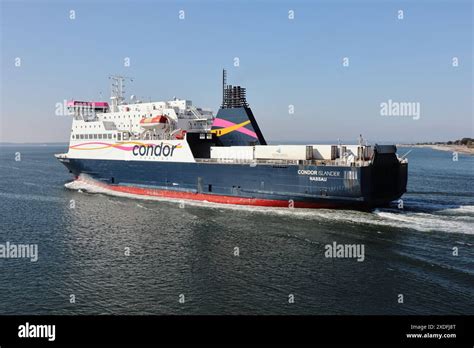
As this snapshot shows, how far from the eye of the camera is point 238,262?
1978cm

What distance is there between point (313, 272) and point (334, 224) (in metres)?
8.55

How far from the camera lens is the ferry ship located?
29.4 m

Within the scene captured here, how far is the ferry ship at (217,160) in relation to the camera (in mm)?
29438

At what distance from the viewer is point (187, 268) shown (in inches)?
751

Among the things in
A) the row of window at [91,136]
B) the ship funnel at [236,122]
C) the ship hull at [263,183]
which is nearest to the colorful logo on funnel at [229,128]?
the ship funnel at [236,122]

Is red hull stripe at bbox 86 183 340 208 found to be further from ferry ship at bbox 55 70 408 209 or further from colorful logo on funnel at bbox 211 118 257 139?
colorful logo on funnel at bbox 211 118 257 139

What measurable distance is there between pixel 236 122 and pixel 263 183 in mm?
8084

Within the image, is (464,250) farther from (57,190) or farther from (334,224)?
(57,190)

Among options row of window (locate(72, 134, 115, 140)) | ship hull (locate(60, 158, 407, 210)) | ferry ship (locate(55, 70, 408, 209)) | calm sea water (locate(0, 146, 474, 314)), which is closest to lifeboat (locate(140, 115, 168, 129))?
ferry ship (locate(55, 70, 408, 209))

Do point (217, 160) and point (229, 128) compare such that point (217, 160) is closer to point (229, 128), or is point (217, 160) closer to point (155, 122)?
point (229, 128)

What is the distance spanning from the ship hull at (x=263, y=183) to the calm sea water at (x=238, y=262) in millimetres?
1363

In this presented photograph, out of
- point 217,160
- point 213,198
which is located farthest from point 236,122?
point 213,198
